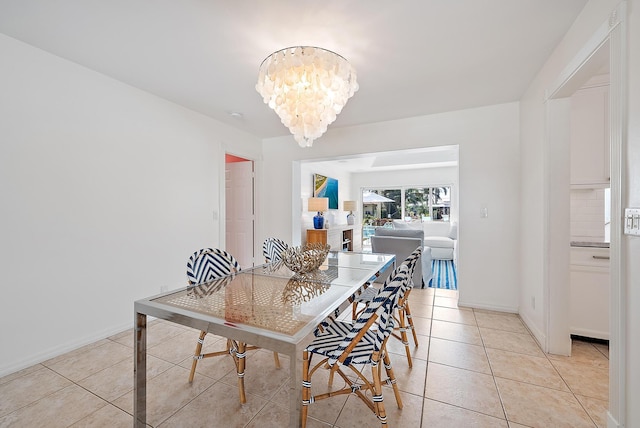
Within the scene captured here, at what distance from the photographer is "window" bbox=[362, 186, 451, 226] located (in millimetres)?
7559

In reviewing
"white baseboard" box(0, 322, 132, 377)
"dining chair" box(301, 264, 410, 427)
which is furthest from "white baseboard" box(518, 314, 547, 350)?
"white baseboard" box(0, 322, 132, 377)

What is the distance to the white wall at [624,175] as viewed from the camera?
1195 mm

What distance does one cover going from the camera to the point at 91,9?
5.51 ft

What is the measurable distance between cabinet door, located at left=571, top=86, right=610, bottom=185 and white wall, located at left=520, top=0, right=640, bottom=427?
0.28 metres

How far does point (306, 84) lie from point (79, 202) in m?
2.17

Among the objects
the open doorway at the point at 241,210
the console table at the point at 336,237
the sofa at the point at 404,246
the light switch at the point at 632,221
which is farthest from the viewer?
the console table at the point at 336,237

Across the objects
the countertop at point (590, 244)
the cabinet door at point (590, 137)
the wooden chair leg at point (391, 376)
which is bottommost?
the wooden chair leg at point (391, 376)

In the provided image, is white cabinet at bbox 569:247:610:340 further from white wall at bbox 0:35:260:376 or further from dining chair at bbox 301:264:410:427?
white wall at bbox 0:35:260:376

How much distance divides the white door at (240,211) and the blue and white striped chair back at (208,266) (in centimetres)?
242

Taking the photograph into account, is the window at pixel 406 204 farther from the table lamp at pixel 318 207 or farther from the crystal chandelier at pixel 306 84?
the crystal chandelier at pixel 306 84

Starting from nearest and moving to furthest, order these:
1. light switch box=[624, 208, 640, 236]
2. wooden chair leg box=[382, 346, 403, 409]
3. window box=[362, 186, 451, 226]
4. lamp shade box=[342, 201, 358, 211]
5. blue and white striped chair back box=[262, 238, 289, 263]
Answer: light switch box=[624, 208, 640, 236], wooden chair leg box=[382, 346, 403, 409], blue and white striped chair back box=[262, 238, 289, 263], window box=[362, 186, 451, 226], lamp shade box=[342, 201, 358, 211]

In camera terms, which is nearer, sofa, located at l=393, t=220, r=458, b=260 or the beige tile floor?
the beige tile floor

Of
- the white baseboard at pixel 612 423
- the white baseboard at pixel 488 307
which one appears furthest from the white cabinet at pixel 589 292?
the white baseboard at pixel 612 423

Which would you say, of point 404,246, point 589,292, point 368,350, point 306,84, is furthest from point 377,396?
point 404,246
